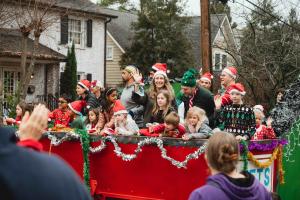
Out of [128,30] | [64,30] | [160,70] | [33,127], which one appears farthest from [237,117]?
[128,30]

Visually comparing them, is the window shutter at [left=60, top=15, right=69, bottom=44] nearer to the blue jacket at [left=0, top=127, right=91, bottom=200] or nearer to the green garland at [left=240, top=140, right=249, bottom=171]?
the green garland at [left=240, top=140, right=249, bottom=171]

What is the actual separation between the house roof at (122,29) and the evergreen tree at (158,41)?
A: 497 cm

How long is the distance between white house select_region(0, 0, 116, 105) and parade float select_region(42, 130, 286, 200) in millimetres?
18519

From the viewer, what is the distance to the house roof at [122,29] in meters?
39.5

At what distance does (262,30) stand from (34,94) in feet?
38.4

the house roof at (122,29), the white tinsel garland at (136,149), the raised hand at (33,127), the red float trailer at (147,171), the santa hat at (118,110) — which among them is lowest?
the red float trailer at (147,171)

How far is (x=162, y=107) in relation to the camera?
7320mm

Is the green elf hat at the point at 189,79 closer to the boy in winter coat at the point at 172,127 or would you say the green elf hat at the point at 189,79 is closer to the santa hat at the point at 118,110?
the santa hat at the point at 118,110

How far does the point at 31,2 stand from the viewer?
23750 millimetres

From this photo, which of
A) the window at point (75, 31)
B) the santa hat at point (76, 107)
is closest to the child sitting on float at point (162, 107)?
the santa hat at point (76, 107)

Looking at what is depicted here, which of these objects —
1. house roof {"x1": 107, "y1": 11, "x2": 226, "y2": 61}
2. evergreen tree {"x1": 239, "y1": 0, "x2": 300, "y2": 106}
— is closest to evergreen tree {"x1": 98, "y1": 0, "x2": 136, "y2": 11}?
house roof {"x1": 107, "y1": 11, "x2": 226, "y2": 61}

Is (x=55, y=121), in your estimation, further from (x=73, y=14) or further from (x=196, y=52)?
(x=196, y=52)

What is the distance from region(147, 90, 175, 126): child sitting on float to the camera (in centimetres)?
725

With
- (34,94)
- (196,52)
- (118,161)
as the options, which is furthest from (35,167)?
(196,52)
